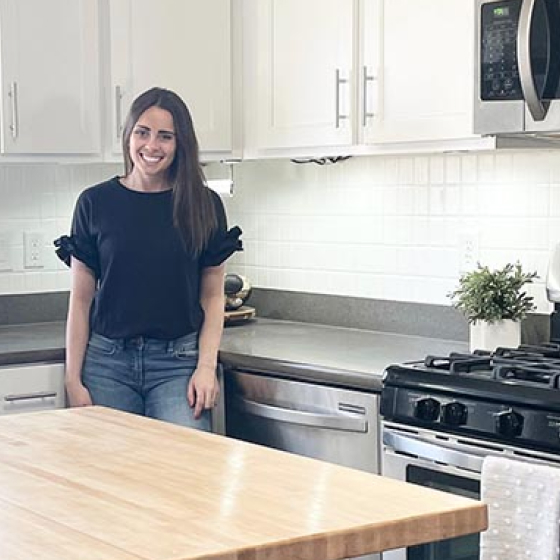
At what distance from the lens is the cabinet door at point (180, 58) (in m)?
3.92

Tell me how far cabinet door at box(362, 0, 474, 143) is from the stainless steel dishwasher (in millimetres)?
728

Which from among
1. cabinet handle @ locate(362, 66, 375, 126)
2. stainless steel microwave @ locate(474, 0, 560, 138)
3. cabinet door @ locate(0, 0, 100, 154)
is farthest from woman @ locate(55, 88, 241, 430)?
stainless steel microwave @ locate(474, 0, 560, 138)

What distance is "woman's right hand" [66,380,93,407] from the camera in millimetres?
3504

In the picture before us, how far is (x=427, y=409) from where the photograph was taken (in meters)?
2.98

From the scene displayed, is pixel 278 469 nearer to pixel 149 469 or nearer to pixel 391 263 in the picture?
pixel 149 469

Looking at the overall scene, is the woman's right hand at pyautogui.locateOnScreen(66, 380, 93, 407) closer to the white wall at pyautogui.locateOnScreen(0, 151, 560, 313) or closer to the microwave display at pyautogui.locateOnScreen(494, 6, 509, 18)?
the white wall at pyautogui.locateOnScreen(0, 151, 560, 313)

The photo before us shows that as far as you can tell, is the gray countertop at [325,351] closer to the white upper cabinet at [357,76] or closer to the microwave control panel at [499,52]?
the white upper cabinet at [357,76]

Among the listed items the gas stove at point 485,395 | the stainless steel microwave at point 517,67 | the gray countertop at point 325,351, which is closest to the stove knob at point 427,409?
the gas stove at point 485,395

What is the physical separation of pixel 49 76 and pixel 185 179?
0.62 m

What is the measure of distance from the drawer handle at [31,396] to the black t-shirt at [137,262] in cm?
23

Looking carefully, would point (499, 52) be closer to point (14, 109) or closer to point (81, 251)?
point (81, 251)

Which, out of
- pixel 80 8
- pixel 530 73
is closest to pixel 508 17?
pixel 530 73

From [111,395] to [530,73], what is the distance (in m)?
1.42

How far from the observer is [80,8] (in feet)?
12.7
